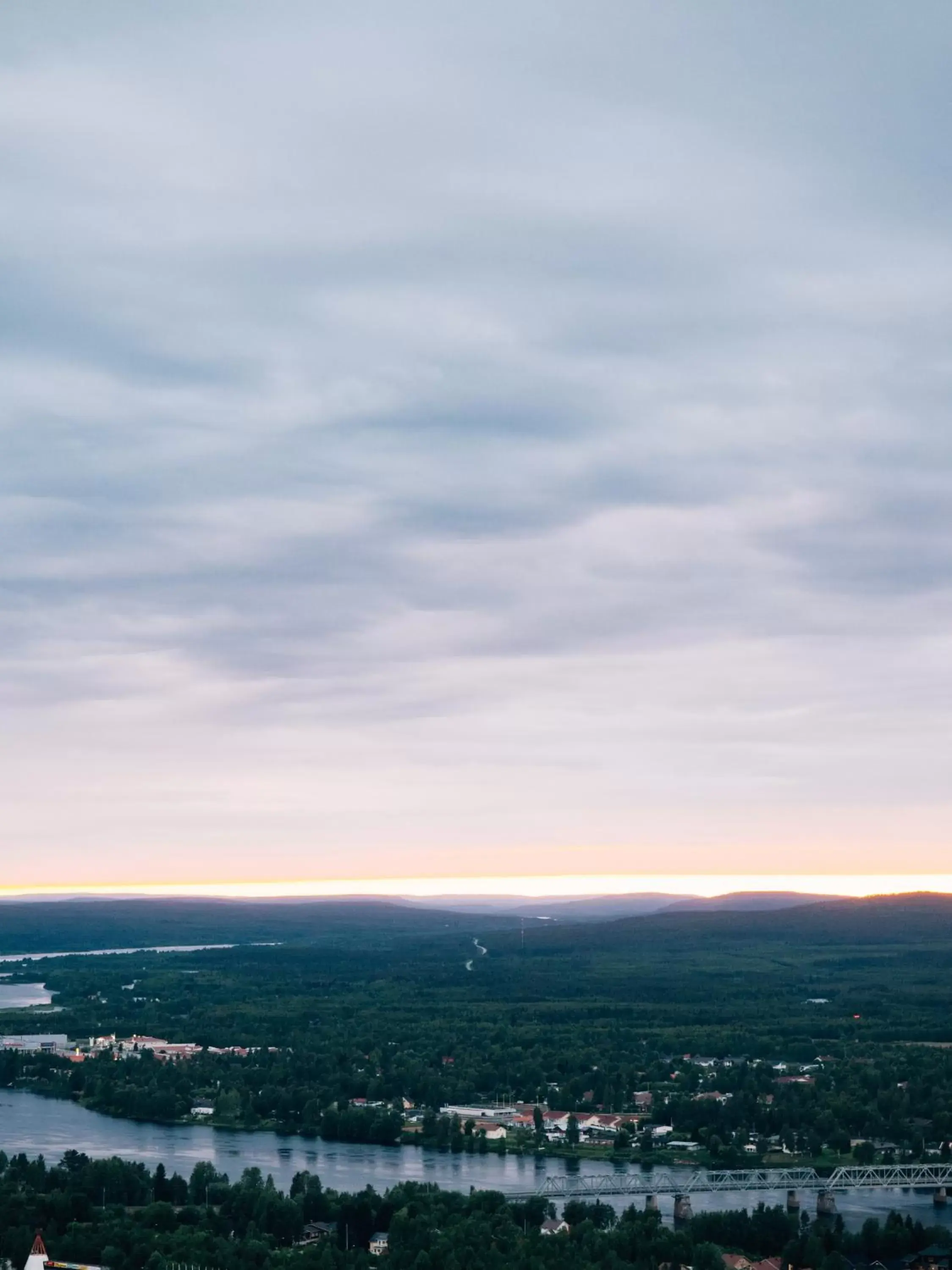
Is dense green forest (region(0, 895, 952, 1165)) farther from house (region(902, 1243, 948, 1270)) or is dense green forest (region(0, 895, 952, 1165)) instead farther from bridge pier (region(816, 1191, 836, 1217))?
house (region(902, 1243, 948, 1270))

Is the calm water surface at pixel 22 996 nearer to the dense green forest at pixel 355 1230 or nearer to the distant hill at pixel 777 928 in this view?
the distant hill at pixel 777 928

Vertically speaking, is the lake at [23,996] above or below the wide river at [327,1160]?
above

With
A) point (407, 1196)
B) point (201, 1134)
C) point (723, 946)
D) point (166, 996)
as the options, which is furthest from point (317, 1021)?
point (723, 946)

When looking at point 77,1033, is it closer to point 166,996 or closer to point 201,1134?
point 166,996

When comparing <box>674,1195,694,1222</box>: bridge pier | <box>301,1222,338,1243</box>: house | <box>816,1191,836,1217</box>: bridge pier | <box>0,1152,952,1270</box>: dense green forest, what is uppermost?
<box>0,1152,952,1270</box>: dense green forest

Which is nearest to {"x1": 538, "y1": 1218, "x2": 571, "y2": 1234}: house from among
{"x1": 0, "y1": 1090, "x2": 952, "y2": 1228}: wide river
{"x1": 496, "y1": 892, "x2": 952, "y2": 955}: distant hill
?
{"x1": 0, "y1": 1090, "x2": 952, "y2": 1228}: wide river

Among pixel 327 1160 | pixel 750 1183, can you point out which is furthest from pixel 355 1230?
pixel 327 1160

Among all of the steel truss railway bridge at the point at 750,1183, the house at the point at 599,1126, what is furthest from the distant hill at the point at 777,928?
the steel truss railway bridge at the point at 750,1183
